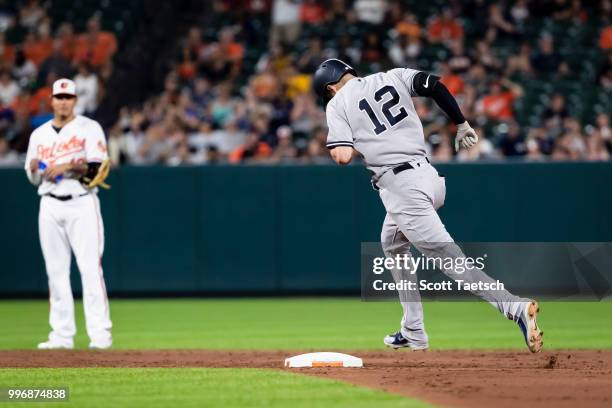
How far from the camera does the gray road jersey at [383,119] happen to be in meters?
8.30

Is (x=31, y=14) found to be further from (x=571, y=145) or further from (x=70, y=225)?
(x=70, y=225)

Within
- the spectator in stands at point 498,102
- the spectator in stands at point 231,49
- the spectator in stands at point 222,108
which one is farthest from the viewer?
the spectator in stands at point 231,49

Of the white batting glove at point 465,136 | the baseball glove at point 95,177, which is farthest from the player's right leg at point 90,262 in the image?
the white batting glove at point 465,136

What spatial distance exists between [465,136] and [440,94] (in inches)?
13.6

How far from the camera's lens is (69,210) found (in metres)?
10.1

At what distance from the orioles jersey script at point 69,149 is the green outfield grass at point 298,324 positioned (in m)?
1.53

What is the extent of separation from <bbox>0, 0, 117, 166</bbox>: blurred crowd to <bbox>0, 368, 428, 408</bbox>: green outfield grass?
9710 mm

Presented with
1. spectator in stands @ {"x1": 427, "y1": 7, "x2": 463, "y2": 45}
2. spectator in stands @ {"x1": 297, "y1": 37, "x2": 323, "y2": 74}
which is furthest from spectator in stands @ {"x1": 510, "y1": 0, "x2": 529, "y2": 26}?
spectator in stands @ {"x1": 297, "y1": 37, "x2": 323, "y2": 74}

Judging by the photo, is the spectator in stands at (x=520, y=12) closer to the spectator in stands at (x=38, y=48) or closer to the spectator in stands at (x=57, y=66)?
the spectator in stands at (x=57, y=66)

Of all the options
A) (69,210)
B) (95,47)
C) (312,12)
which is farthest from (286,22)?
(69,210)

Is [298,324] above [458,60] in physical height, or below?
below

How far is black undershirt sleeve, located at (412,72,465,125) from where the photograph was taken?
8180mm

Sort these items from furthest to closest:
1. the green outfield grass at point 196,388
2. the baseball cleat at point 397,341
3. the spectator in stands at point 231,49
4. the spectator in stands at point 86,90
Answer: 1. the spectator in stands at point 231,49
2. the spectator in stands at point 86,90
3. the baseball cleat at point 397,341
4. the green outfield grass at point 196,388

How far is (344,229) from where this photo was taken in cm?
1576
